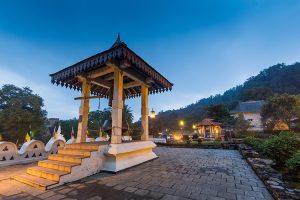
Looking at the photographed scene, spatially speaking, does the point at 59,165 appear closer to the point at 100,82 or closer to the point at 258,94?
the point at 100,82

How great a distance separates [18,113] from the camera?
2291cm

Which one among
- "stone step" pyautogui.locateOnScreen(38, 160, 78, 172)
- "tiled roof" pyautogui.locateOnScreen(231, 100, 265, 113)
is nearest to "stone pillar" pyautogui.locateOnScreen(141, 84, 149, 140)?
"stone step" pyautogui.locateOnScreen(38, 160, 78, 172)

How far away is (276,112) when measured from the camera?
1051 inches

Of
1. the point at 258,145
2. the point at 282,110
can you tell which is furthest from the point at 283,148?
the point at 282,110

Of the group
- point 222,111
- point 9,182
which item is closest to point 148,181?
point 9,182

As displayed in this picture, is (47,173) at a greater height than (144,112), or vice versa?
(144,112)

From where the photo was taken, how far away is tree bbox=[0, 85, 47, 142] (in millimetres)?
22297

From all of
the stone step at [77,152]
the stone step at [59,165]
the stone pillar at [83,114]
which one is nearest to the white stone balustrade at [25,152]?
the stone pillar at [83,114]

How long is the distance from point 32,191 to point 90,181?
118 centimetres

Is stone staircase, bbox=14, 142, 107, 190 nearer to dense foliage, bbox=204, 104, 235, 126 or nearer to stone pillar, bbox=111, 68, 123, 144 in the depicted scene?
stone pillar, bbox=111, 68, 123, 144

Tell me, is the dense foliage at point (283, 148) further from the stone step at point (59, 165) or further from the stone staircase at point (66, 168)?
the stone step at point (59, 165)

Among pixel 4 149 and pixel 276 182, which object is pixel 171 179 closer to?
pixel 276 182

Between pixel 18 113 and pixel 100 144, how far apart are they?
26.3m

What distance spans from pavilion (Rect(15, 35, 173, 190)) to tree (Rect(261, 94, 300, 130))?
2901cm
